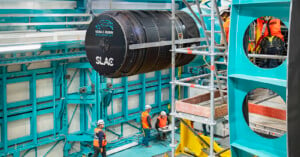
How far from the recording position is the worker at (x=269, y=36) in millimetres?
9795

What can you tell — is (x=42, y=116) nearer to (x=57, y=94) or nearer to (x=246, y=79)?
(x=57, y=94)

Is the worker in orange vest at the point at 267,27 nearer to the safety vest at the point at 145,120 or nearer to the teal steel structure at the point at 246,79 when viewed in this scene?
the teal steel structure at the point at 246,79

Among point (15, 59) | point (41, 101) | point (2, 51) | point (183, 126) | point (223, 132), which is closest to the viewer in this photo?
point (183, 126)

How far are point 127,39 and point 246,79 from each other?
9.92 ft

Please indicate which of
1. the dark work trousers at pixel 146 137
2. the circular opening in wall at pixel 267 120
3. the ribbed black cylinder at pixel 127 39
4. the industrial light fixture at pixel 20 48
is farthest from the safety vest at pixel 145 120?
the circular opening in wall at pixel 267 120

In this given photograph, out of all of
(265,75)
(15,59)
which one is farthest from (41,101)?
(265,75)

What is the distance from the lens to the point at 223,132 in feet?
56.2

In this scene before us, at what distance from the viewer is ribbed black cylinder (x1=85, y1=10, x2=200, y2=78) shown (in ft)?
26.8

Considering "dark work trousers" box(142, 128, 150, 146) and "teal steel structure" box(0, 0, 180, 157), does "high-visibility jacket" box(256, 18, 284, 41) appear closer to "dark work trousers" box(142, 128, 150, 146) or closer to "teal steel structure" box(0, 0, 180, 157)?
"teal steel structure" box(0, 0, 180, 157)

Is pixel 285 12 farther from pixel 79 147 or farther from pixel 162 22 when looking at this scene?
pixel 79 147

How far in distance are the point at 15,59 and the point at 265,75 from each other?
334 inches

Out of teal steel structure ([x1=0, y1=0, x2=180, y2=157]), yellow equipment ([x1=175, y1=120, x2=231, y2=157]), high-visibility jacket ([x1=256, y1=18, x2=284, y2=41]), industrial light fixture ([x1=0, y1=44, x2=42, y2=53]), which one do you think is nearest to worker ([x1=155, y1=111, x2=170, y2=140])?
teal steel structure ([x1=0, y1=0, x2=180, y2=157])

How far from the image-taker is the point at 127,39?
8.08m

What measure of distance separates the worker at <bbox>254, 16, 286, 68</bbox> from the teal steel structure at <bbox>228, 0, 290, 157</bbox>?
3858 mm
